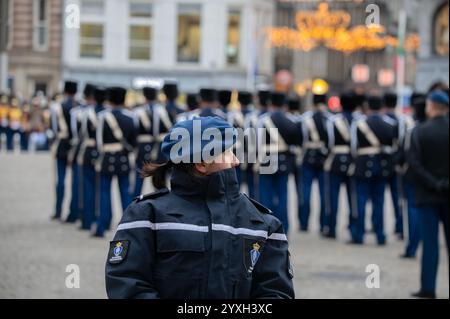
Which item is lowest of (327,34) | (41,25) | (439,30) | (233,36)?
(439,30)

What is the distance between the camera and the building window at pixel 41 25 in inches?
1862

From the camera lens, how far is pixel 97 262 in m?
13.7

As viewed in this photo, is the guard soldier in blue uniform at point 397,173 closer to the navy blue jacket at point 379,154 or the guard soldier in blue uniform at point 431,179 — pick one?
the navy blue jacket at point 379,154

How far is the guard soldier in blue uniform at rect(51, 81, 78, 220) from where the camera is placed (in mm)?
17688

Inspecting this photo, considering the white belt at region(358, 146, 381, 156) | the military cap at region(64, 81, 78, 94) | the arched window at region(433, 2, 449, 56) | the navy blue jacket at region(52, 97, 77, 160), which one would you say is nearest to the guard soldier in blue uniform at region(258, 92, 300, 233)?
the white belt at region(358, 146, 381, 156)

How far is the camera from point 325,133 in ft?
57.6

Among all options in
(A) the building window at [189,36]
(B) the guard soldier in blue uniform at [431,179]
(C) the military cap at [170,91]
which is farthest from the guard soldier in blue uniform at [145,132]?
(A) the building window at [189,36]

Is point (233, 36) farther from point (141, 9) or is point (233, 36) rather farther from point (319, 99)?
point (319, 99)

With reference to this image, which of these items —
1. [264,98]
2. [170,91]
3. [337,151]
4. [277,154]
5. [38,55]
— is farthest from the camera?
[38,55]

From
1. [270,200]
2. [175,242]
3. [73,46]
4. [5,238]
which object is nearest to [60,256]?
[5,238]

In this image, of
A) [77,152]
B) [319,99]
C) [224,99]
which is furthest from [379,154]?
[77,152]

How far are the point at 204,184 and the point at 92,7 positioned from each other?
46280 mm

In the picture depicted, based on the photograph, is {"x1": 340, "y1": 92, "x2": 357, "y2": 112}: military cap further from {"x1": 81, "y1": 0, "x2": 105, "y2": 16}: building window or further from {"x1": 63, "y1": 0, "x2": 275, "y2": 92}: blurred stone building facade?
{"x1": 81, "y1": 0, "x2": 105, "y2": 16}: building window

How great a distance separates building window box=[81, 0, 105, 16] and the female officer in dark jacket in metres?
45.9
